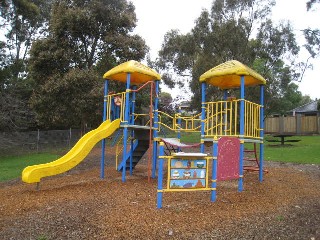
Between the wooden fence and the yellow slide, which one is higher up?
the wooden fence

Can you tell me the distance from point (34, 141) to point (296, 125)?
898 inches

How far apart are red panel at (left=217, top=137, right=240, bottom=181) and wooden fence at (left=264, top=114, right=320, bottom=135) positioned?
80.6 feet

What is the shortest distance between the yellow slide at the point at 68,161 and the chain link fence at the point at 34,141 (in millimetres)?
11031

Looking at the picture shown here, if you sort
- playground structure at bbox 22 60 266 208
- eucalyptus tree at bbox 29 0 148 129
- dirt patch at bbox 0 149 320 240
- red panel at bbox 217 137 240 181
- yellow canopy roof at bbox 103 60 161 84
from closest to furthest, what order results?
dirt patch at bbox 0 149 320 240
playground structure at bbox 22 60 266 208
red panel at bbox 217 137 240 181
yellow canopy roof at bbox 103 60 161 84
eucalyptus tree at bbox 29 0 148 129

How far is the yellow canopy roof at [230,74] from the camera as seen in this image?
8125 millimetres

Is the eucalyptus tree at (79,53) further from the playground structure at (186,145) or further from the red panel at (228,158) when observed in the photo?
the red panel at (228,158)

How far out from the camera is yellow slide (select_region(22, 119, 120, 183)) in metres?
7.87

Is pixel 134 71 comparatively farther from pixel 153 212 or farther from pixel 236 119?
pixel 153 212

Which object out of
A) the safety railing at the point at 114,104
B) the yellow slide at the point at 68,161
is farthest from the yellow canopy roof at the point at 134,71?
the yellow slide at the point at 68,161

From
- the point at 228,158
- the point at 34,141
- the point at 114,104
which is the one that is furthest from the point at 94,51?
the point at 228,158

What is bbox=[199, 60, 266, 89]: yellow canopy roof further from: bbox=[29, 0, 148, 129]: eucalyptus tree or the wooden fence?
the wooden fence

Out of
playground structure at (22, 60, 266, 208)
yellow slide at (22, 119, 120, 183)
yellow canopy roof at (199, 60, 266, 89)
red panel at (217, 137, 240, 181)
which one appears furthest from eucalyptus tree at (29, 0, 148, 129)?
red panel at (217, 137, 240, 181)

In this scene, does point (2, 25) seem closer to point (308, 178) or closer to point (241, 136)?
point (241, 136)

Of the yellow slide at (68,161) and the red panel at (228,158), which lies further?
the yellow slide at (68,161)
